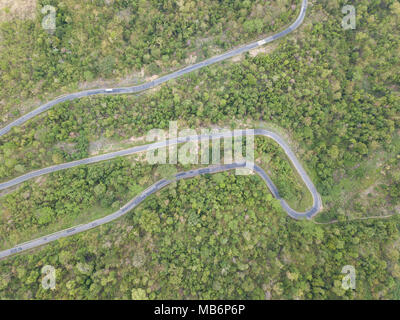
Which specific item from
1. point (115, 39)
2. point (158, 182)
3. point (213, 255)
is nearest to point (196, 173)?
point (158, 182)

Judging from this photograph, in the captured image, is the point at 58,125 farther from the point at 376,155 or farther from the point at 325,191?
the point at 376,155

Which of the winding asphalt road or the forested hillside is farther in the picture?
the winding asphalt road

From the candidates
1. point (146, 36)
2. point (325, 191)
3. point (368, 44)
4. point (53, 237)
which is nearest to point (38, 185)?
point (53, 237)

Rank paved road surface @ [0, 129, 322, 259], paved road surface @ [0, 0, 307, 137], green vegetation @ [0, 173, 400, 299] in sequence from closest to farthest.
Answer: green vegetation @ [0, 173, 400, 299]
paved road surface @ [0, 129, 322, 259]
paved road surface @ [0, 0, 307, 137]

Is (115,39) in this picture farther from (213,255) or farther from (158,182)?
(213,255)

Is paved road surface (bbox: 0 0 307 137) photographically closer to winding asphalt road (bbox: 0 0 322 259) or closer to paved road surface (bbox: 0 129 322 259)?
winding asphalt road (bbox: 0 0 322 259)

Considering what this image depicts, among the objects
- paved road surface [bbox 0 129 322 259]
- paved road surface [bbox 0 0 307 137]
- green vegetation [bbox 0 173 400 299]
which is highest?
paved road surface [bbox 0 0 307 137]

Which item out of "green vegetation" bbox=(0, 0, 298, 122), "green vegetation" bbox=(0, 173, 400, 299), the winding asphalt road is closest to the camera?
"green vegetation" bbox=(0, 173, 400, 299)

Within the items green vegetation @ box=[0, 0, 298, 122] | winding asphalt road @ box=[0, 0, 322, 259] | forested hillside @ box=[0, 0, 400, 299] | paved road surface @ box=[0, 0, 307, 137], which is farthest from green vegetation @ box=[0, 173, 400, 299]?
green vegetation @ box=[0, 0, 298, 122]
